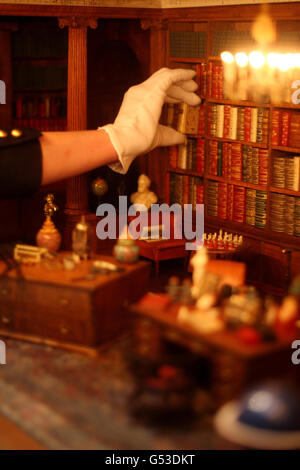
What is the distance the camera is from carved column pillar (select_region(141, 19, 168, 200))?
635 centimetres

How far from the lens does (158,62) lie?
254 inches

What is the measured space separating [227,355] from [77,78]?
3.91m

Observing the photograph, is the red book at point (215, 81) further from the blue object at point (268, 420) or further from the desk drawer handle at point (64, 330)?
the blue object at point (268, 420)

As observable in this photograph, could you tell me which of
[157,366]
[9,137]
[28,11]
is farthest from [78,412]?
[28,11]

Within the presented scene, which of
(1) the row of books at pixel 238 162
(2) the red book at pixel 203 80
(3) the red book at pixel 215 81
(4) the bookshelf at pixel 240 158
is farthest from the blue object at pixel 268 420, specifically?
(2) the red book at pixel 203 80

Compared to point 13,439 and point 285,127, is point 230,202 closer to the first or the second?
point 285,127

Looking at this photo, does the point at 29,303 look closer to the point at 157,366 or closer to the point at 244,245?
the point at 157,366

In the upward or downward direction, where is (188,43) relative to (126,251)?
upward

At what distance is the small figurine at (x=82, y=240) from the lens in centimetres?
322

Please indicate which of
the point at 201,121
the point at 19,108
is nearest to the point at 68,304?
the point at 201,121

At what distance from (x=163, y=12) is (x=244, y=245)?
6.76 feet

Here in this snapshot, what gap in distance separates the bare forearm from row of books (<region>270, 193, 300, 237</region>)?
2.30 meters

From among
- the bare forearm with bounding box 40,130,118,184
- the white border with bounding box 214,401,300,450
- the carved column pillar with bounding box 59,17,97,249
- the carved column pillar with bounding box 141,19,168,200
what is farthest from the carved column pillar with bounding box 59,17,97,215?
the white border with bounding box 214,401,300,450
